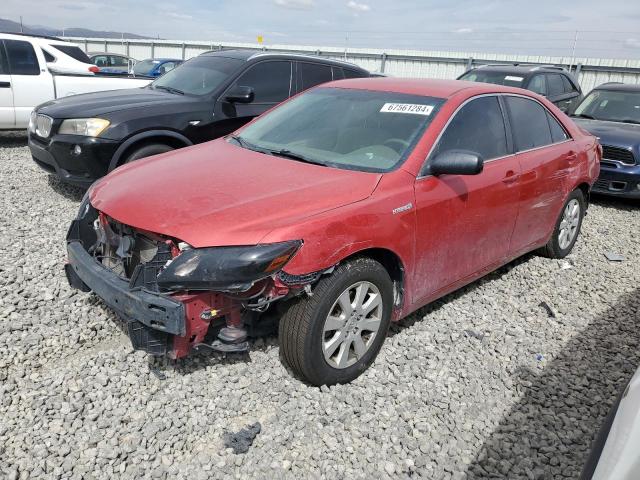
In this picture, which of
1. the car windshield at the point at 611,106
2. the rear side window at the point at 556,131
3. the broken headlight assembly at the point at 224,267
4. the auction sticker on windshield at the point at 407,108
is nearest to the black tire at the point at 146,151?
the auction sticker on windshield at the point at 407,108

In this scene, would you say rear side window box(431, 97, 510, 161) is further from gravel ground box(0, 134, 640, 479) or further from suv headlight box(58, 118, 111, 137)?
suv headlight box(58, 118, 111, 137)

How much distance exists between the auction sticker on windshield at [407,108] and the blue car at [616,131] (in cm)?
505

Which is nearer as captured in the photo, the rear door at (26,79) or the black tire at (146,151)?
the black tire at (146,151)

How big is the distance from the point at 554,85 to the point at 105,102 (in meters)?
8.46

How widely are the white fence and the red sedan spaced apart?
1625cm

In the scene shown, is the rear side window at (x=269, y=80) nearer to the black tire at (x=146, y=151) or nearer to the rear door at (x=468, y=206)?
the black tire at (x=146, y=151)

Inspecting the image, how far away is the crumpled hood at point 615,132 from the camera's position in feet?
24.0

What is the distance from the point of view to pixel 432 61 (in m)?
21.2

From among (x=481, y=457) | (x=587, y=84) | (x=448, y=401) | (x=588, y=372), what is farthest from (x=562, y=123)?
(x=587, y=84)

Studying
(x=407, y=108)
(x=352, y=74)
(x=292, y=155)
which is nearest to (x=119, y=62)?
(x=352, y=74)

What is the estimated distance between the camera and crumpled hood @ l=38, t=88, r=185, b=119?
5508mm

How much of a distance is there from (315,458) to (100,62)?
19717mm

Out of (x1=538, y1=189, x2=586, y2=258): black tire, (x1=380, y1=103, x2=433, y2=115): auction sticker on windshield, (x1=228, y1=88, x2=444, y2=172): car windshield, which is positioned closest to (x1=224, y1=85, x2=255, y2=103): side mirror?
(x1=228, y1=88, x2=444, y2=172): car windshield

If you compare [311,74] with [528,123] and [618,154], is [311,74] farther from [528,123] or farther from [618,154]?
[618,154]
